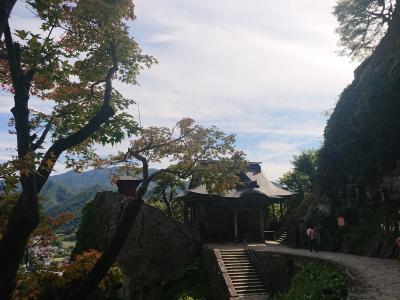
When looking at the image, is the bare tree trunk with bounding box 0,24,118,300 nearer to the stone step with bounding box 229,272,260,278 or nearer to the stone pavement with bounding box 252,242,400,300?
the stone pavement with bounding box 252,242,400,300

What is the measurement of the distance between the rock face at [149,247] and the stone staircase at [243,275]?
124 inches

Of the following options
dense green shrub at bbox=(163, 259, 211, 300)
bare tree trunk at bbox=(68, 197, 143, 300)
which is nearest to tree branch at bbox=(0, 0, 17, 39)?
bare tree trunk at bbox=(68, 197, 143, 300)

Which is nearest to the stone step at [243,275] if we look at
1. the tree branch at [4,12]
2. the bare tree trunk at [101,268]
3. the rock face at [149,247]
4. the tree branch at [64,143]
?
the rock face at [149,247]

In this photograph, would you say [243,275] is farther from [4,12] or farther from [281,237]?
[4,12]

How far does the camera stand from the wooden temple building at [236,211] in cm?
2961

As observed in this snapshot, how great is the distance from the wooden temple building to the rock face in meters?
5.39

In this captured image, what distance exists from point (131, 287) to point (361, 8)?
1224 inches

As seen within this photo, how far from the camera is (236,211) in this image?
97.6 feet

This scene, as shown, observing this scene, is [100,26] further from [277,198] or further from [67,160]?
[277,198]

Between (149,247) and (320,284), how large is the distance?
13995mm

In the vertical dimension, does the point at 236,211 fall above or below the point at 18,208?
above

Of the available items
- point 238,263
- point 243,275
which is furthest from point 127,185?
point 243,275

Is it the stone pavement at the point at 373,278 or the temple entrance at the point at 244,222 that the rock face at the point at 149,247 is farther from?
the stone pavement at the point at 373,278

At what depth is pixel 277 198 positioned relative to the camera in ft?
101
